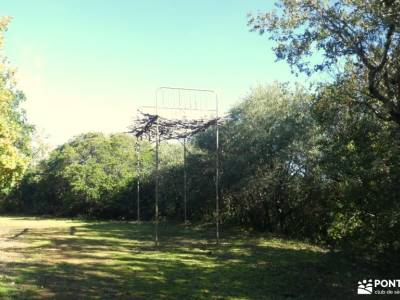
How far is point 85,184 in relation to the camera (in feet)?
114

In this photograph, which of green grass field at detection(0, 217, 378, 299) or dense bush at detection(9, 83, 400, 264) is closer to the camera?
green grass field at detection(0, 217, 378, 299)

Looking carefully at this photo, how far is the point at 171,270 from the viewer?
11141 millimetres

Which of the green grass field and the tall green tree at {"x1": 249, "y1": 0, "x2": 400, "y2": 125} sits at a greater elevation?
the tall green tree at {"x1": 249, "y1": 0, "x2": 400, "y2": 125}

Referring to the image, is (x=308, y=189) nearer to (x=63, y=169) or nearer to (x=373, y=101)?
(x=373, y=101)

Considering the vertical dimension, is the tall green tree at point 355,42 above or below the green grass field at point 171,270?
above

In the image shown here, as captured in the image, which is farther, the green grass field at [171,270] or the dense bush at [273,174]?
the dense bush at [273,174]

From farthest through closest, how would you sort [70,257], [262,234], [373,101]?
[262,234]
[70,257]
[373,101]

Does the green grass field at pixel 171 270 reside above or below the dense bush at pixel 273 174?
below

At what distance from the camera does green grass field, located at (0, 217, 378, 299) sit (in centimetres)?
865

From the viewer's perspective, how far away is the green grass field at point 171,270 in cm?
865

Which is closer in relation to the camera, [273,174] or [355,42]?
[355,42]

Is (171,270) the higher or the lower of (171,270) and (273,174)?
the lower

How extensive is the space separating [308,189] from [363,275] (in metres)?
8.39

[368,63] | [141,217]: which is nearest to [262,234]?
[368,63]
